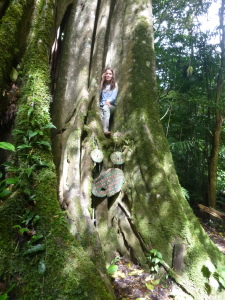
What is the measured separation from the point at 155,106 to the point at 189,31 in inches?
270

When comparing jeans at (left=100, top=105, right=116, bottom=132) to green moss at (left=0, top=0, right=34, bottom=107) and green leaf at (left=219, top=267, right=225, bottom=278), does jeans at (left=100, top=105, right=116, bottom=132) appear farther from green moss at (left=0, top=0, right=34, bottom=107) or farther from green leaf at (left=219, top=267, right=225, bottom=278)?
green leaf at (left=219, top=267, right=225, bottom=278)

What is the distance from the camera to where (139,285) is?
2.99m

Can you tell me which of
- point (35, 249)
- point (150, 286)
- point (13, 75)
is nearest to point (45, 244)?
point (35, 249)

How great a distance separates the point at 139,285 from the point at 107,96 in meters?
3.16

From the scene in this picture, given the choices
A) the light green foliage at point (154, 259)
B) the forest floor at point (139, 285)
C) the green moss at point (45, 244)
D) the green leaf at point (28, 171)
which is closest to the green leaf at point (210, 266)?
the forest floor at point (139, 285)

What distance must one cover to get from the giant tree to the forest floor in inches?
5.3

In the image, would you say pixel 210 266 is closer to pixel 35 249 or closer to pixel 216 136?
pixel 35 249

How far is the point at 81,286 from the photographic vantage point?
1706 mm

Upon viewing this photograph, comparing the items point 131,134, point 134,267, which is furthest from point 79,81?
point 134,267

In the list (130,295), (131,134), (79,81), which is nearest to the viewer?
(130,295)

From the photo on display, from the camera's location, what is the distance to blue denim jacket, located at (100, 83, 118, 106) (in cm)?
442

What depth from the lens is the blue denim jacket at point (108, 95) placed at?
442cm

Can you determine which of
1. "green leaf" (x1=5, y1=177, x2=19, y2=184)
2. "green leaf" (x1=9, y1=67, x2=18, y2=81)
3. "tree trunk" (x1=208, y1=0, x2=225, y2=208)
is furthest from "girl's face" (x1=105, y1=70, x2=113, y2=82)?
"tree trunk" (x1=208, y1=0, x2=225, y2=208)

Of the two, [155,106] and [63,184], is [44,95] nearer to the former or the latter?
[63,184]
